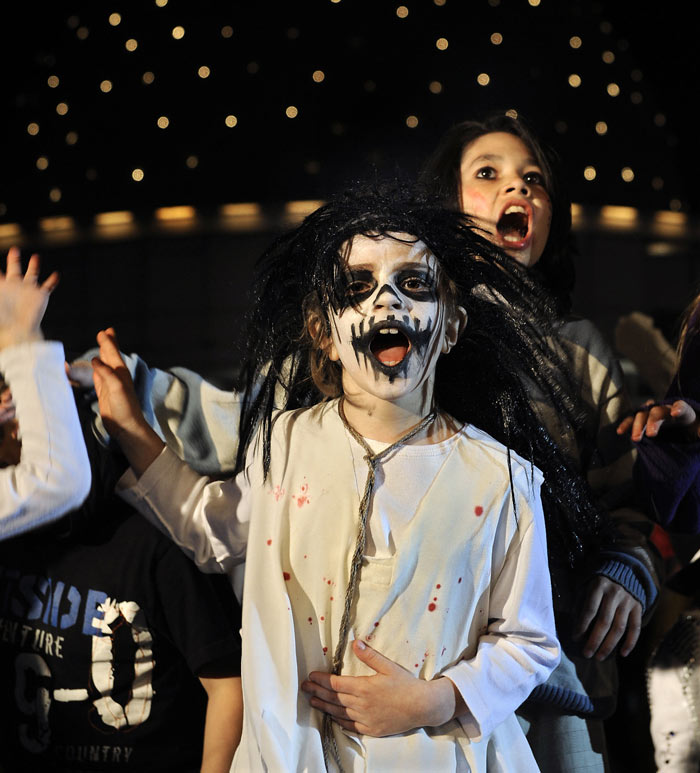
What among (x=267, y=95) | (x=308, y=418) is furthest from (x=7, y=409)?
(x=267, y=95)

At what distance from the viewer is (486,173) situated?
1337 millimetres

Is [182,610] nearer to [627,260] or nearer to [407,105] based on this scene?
[407,105]

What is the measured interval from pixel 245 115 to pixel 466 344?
193 cm

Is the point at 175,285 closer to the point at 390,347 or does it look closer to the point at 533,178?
the point at 533,178

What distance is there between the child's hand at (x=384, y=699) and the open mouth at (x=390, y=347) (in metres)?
0.30

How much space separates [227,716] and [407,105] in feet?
6.65

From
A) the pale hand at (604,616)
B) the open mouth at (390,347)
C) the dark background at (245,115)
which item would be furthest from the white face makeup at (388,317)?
the dark background at (245,115)

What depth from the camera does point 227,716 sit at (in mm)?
1073

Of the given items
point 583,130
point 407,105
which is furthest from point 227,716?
point 583,130

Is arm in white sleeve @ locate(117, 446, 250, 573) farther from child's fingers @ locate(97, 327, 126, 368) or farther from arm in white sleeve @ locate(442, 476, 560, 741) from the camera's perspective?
arm in white sleeve @ locate(442, 476, 560, 741)

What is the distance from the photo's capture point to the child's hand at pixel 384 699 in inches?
37.2

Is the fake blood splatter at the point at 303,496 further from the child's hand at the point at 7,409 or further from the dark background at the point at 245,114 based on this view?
the dark background at the point at 245,114

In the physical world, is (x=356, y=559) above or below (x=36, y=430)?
below

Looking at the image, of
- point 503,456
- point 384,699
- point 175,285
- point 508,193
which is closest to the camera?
point 384,699
